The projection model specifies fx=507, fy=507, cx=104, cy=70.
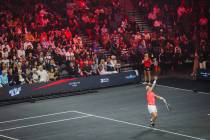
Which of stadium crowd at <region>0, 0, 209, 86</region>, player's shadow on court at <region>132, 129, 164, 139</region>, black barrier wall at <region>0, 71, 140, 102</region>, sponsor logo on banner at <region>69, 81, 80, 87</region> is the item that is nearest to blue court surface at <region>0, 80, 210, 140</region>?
player's shadow on court at <region>132, 129, 164, 139</region>

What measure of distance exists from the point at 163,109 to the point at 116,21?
16.6 meters

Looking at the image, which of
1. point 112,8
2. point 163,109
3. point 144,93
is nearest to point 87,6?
point 112,8

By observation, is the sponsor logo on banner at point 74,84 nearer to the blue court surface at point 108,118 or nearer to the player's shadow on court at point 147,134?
the blue court surface at point 108,118

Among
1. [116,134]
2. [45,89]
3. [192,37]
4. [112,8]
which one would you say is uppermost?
[112,8]

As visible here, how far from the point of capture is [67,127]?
24438mm

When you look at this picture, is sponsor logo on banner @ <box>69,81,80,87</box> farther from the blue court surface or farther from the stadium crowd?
the stadium crowd

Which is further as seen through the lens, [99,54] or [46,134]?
[99,54]

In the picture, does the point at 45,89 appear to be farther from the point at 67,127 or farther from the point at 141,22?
the point at 141,22

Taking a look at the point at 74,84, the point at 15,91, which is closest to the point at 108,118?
the point at 15,91

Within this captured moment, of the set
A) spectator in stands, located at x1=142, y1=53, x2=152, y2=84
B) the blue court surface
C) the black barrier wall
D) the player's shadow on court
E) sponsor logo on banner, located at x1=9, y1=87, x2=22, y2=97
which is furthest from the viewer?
spectator in stands, located at x1=142, y1=53, x2=152, y2=84

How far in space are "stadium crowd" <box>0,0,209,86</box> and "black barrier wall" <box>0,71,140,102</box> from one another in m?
0.78

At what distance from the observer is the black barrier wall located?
100ft

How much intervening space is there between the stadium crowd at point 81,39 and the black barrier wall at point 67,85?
2.54 feet

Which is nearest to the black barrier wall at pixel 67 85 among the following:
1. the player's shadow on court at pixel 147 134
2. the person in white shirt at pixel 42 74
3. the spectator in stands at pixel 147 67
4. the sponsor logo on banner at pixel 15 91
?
the sponsor logo on banner at pixel 15 91
